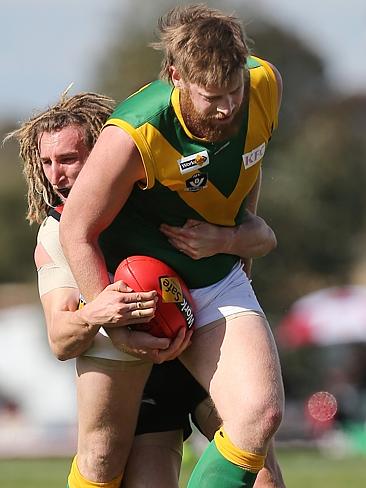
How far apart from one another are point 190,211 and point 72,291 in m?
0.62

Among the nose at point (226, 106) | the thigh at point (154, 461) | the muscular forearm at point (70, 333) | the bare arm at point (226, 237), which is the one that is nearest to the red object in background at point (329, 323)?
the thigh at point (154, 461)

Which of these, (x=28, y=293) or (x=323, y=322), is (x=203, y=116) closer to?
(x=323, y=322)

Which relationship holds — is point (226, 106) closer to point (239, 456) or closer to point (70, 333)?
point (70, 333)

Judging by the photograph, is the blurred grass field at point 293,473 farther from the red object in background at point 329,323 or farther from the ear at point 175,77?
the red object in background at point 329,323

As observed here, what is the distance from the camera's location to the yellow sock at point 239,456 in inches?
202

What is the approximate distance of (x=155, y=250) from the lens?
5.46 m

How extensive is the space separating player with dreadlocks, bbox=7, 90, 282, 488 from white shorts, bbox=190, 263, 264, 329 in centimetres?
18

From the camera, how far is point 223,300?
17.9 ft

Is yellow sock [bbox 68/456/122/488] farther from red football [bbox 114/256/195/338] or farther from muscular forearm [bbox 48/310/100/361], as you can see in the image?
red football [bbox 114/256/195/338]

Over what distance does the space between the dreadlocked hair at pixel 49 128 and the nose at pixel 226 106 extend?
2.79 feet

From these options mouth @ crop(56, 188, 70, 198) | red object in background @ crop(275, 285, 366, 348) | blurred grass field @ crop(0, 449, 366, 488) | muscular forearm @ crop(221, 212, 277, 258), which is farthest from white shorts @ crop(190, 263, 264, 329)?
red object in background @ crop(275, 285, 366, 348)

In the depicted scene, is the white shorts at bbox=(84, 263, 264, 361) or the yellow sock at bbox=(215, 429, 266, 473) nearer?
the yellow sock at bbox=(215, 429, 266, 473)

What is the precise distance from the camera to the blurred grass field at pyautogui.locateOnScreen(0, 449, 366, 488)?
41.8ft

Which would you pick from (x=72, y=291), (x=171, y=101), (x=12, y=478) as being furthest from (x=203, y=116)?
(x=12, y=478)
